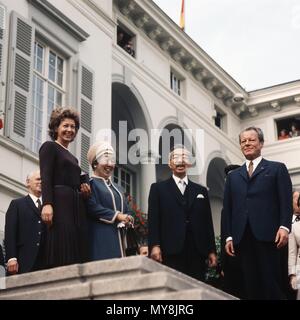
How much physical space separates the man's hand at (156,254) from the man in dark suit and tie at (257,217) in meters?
0.58

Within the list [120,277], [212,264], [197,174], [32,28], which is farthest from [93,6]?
[120,277]

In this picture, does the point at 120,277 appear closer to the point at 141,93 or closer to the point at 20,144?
the point at 20,144

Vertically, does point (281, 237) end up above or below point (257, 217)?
below

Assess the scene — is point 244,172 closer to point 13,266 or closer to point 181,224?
point 181,224

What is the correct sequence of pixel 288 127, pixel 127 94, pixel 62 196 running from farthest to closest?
pixel 288 127 → pixel 127 94 → pixel 62 196

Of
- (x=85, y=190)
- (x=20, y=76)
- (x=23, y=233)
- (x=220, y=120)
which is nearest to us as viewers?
(x=85, y=190)

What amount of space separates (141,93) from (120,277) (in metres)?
13.0

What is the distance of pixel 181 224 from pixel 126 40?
1167 cm

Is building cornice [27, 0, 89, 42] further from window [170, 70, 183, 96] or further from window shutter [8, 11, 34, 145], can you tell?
window [170, 70, 183, 96]

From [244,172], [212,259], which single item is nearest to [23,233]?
[212,259]

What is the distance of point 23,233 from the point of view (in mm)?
6879

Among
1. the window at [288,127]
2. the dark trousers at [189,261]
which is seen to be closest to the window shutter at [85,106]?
the dark trousers at [189,261]

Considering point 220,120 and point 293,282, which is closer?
point 293,282

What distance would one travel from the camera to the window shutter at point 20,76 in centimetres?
1180
